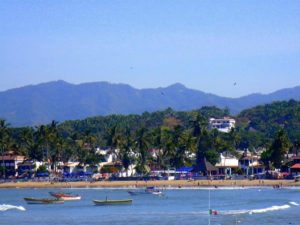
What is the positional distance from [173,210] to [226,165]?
194ft

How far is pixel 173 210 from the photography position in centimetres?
6488

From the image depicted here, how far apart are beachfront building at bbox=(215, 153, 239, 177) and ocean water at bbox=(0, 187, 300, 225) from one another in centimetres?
3117


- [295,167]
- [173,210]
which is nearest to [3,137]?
[295,167]

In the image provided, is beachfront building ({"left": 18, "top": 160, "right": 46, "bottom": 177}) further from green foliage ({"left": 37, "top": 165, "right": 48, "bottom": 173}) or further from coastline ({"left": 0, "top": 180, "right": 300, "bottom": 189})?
coastline ({"left": 0, "top": 180, "right": 300, "bottom": 189})

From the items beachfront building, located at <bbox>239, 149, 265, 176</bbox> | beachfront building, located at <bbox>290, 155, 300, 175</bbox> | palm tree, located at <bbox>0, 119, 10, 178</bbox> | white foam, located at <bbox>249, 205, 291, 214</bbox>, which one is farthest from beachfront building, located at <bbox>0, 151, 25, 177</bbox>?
white foam, located at <bbox>249, 205, 291, 214</bbox>

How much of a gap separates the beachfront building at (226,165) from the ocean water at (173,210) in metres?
31.2

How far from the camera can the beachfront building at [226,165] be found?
121 metres

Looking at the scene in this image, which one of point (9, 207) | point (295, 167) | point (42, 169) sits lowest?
point (9, 207)

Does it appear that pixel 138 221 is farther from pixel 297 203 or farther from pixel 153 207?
pixel 297 203

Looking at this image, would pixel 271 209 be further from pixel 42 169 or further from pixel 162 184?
pixel 42 169

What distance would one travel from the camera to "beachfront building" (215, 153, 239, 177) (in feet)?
398

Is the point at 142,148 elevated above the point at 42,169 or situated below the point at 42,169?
above

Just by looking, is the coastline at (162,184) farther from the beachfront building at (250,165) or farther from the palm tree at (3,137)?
the beachfront building at (250,165)

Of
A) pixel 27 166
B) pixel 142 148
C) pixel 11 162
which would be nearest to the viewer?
pixel 142 148
